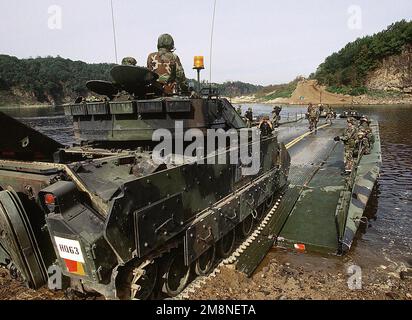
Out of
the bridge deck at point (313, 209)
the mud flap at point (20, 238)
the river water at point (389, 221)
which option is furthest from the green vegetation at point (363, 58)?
the mud flap at point (20, 238)

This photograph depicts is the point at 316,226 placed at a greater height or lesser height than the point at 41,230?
lesser

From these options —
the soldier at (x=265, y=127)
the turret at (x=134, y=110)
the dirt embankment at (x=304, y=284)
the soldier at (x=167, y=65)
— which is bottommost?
the dirt embankment at (x=304, y=284)

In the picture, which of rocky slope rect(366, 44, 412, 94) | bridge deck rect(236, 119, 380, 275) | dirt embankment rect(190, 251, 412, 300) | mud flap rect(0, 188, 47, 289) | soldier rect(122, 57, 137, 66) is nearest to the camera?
mud flap rect(0, 188, 47, 289)

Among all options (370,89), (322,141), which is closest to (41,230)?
(322,141)

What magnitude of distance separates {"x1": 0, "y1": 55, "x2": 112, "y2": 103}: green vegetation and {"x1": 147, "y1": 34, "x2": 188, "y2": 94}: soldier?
104 metres

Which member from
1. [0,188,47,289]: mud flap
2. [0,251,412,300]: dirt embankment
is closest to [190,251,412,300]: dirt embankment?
[0,251,412,300]: dirt embankment

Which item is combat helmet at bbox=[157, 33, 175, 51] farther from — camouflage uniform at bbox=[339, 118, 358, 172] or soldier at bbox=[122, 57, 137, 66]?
camouflage uniform at bbox=[339, 118, 358, 172]

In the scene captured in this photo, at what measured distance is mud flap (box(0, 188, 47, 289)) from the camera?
448 cm

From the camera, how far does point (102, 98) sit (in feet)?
23.3

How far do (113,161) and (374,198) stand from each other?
34.3 feet

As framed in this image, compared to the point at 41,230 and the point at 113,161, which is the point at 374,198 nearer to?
the point at 113,161

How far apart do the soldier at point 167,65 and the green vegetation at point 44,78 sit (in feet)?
340

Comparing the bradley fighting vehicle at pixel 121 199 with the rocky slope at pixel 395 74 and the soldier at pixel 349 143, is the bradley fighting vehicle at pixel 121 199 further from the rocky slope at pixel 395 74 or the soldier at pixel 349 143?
the rocky slope at pixel 395 74

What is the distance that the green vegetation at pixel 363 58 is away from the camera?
79000 millimetres
